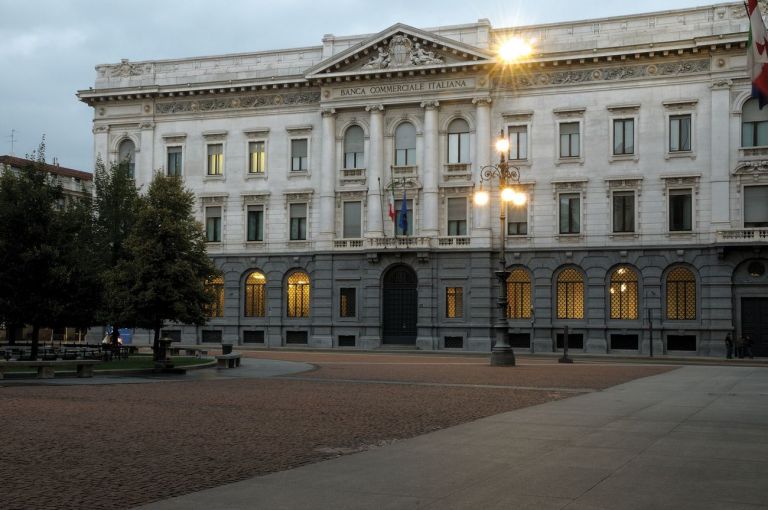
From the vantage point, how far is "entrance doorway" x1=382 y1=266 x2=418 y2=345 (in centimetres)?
5934

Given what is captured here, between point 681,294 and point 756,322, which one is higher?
point 681,294

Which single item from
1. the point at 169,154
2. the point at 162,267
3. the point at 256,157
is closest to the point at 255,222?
the point at 256,157

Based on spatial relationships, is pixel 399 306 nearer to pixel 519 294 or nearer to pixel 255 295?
pixel 519 294

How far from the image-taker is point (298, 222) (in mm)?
62562

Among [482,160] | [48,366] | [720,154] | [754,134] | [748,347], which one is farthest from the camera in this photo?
[482,160]

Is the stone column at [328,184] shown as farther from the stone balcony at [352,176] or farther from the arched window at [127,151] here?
the arched window at [127,151]

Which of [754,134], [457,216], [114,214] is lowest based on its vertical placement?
[114,214]

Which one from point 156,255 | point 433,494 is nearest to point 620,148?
point 156,255

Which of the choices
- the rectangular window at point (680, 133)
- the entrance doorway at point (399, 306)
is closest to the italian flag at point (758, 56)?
the rectangular window at point (680, 133)

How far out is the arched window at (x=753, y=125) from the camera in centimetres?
5256

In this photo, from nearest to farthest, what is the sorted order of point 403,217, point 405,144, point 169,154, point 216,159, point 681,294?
point 681,294
point 403,217
point 405,144
point 216,159
point 169,154

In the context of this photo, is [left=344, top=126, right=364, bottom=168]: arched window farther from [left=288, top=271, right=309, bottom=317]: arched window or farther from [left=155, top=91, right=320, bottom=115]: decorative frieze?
[left=288, top=271, right=309, bottom=317]: arched window

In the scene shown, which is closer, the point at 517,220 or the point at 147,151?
the point at 517,220

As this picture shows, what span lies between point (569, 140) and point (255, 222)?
22415mm
